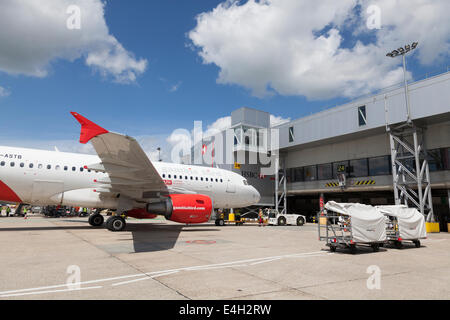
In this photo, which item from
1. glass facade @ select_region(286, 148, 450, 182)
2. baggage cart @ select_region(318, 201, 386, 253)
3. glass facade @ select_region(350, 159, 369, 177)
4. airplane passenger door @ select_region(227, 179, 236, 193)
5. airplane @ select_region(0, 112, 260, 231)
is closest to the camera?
baggage cart @ select_region(318, 201, 386, 253)

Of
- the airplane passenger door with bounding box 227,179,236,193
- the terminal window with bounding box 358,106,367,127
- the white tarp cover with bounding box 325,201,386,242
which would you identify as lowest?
the white tarp cover with bounding box 325,201,386,242

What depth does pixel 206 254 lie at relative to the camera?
841 centimetres

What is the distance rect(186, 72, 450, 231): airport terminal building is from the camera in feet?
75.0

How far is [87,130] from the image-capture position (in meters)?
10.8

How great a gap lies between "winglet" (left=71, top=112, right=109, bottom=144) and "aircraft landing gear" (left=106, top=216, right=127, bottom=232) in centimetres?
548

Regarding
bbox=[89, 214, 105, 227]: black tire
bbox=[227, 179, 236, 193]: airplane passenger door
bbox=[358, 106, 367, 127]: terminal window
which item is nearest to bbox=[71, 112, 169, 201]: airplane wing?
bbox=[89, 214, 105, 227]: black tire

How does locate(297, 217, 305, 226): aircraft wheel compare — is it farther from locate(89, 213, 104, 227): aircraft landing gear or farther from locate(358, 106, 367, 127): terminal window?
locate(89, 213, 104, 227): aircraft landing gear

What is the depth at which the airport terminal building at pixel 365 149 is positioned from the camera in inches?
900

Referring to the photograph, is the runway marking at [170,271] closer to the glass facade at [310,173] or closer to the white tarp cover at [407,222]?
the white tarp cover at [407,222]

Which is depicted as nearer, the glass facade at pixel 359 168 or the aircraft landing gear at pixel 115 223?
the aircraft landing gear at pixel 115 223

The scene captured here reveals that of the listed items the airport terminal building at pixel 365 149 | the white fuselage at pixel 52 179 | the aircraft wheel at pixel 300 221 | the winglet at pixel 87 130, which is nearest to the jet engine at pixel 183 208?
the white fuselage at pixel 52 179

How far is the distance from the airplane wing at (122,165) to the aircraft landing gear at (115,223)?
1.32 metres

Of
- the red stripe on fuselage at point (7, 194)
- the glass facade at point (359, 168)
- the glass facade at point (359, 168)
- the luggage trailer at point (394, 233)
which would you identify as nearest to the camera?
the luggage trailer at point (394, 233)

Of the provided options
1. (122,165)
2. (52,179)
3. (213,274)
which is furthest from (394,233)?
(52,179)
